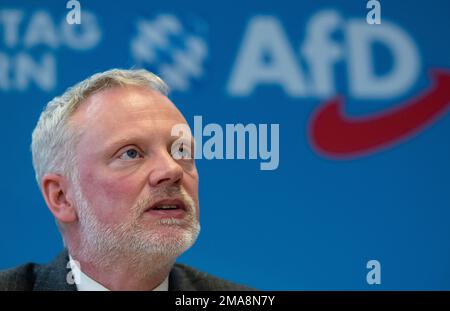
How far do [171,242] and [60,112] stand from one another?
1.64ft

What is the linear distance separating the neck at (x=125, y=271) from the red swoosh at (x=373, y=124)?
3.22 ft

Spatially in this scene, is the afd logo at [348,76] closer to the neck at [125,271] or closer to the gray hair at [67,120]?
the gray hair at [67,120]

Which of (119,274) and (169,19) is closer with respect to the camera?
(119,274)

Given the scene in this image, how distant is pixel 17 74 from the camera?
95.2 inches

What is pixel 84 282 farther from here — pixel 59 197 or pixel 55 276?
pixel 59 197

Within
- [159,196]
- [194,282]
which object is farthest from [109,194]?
[194,282]

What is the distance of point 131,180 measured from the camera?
1669 millimetres

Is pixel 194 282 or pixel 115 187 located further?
pixel 194 282

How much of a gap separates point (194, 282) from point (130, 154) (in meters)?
0.47

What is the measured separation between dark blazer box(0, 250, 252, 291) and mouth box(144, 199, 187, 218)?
11.1 inches

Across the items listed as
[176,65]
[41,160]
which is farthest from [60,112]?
[176,65]

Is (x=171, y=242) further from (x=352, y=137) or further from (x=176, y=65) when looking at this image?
(x=352, y=137)

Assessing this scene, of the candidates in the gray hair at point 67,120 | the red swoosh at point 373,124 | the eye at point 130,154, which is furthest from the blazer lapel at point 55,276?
the red swoosh at point 373,124

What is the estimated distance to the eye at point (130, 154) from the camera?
5.55 ft
